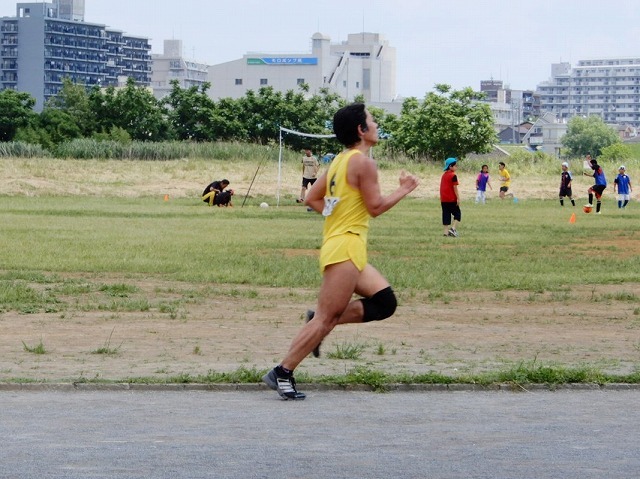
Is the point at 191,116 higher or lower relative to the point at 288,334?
higher

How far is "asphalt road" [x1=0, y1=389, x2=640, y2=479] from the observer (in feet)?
20.5

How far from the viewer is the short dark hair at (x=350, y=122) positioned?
27.8 feet

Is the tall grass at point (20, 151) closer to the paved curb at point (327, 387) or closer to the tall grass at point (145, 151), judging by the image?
the tall grass at point (145, 151)

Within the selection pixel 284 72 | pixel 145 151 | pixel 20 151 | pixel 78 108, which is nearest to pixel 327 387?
pixel 20 151

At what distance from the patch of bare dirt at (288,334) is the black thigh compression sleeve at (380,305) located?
1.02 m

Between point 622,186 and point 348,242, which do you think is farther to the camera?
point 622,186

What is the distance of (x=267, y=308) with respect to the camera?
571 inches

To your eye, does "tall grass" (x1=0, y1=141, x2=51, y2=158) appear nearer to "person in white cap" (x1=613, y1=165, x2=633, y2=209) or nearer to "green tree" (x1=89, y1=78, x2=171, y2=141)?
"green tree" (x1=89, y1=78, x2=171, y2=141)

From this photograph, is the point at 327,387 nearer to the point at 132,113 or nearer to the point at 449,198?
the point at 449,198

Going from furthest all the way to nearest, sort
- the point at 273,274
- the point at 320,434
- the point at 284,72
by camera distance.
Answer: the point at 284,72
the point at 273,274
the point at 320,434

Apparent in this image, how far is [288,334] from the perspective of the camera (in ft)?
39.5

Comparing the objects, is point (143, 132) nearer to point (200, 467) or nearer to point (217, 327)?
point (217, 327)

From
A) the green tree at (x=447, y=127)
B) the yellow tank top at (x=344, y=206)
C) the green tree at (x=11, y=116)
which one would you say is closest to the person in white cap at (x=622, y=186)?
the yellow tank top at (x=344, y=206)

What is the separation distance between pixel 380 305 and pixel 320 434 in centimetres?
154
